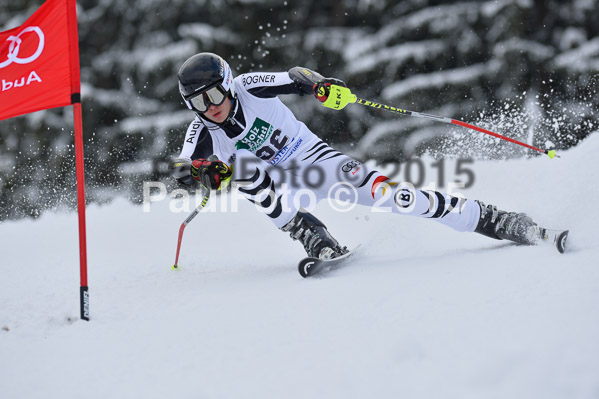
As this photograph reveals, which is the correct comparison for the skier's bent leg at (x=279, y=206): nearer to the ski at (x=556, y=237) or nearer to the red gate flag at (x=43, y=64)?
the red gate flag at (x=43, y=64)

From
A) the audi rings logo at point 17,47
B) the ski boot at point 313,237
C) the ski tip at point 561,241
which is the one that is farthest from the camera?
the ski boot at point 313,237

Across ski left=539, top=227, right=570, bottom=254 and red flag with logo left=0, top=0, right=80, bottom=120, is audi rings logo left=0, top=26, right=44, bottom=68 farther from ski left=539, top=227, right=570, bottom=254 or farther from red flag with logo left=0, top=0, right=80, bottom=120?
ski left=539, top=227, right=570, bottom=254

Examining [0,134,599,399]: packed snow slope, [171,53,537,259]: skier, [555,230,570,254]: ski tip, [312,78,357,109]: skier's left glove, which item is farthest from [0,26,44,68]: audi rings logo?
[555,230,570,254]: ski tip

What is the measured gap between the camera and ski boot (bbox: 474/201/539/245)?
3.60 metres

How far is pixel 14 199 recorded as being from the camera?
9.22m

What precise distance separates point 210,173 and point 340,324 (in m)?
1.55

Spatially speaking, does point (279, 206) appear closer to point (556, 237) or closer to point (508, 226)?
point (508, 226)

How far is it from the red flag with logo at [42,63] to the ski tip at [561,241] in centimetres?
319

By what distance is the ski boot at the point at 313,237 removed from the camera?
3.88 meters

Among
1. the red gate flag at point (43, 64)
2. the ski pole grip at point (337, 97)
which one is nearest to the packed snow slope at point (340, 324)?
the red gate flag at point (43, 64)

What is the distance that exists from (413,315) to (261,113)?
202cm

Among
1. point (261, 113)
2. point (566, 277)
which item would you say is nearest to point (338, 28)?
point (261, 113)

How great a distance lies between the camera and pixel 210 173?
11.9ft

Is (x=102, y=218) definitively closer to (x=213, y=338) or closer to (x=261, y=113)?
(x=261, y=113)
